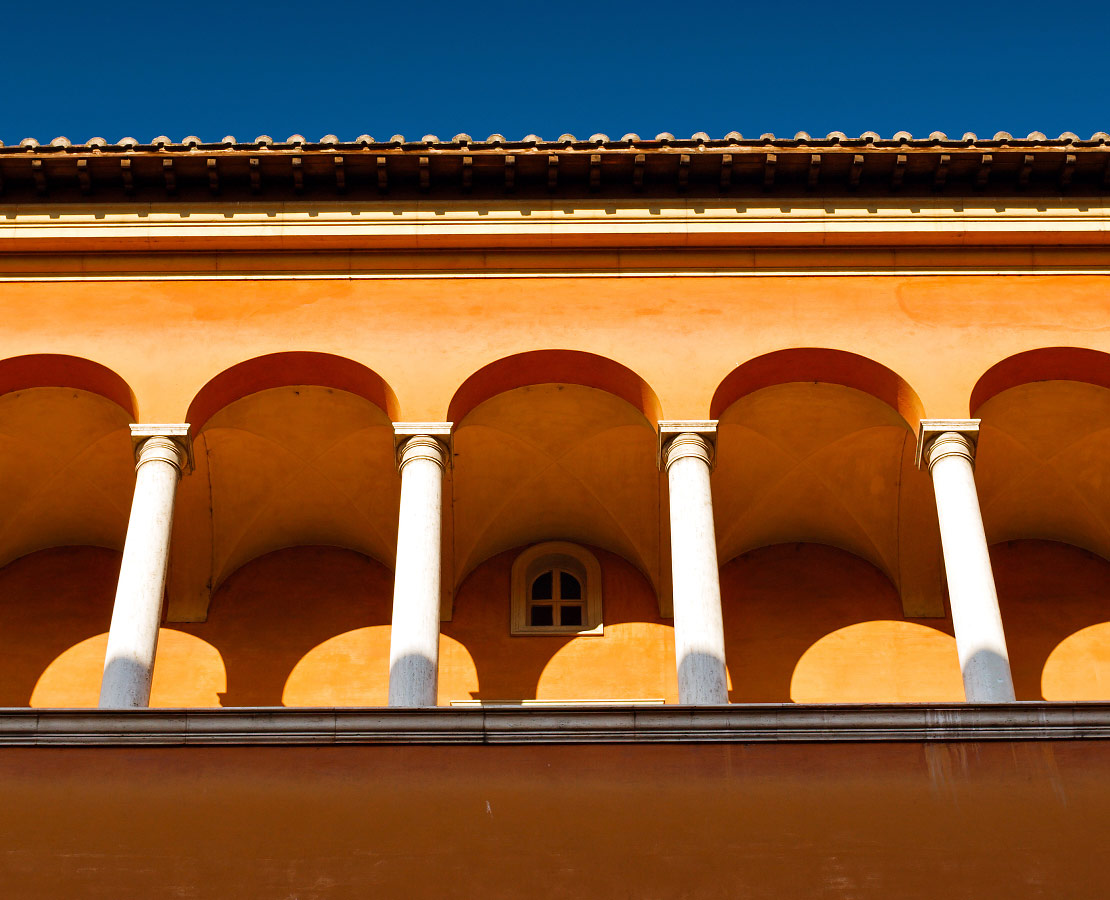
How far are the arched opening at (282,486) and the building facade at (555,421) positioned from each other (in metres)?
0.04

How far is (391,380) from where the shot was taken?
40.0ft

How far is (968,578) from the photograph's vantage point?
10805 millimetres

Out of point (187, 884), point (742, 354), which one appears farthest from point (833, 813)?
point (742, 354)

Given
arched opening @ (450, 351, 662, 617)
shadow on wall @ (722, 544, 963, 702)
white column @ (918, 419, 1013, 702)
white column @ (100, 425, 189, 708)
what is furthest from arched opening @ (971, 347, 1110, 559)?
white column @ (100, 425, 189, 708)

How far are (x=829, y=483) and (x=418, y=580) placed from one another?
5.24m

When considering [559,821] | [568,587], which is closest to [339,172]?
[568,587]

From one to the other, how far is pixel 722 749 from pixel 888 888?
1224 millimetres

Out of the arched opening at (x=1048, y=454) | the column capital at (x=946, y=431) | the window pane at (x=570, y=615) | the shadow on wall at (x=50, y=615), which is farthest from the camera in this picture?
the window pane at (x=570, y=615)

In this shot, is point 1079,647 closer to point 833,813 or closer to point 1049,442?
point 1049,442

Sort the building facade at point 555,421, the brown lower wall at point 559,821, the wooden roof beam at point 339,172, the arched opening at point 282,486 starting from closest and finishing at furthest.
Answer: the brown lower wall at point 559,821 → the building facade at point 555,421 → the wooden roof beam at point 339,172 → the arched opening at point 282,486

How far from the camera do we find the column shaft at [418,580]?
33.5ft

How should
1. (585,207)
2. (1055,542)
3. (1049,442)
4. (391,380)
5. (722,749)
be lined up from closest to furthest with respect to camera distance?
(722,749)
(391,380)
(585,207)
(1049,442)
(1055,542)

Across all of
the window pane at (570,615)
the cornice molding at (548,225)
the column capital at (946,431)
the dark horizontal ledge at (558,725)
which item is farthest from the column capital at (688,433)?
the dark horizontal ledge at (558,725)

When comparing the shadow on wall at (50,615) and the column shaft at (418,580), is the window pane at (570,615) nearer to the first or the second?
the column shaft at (418,580)
